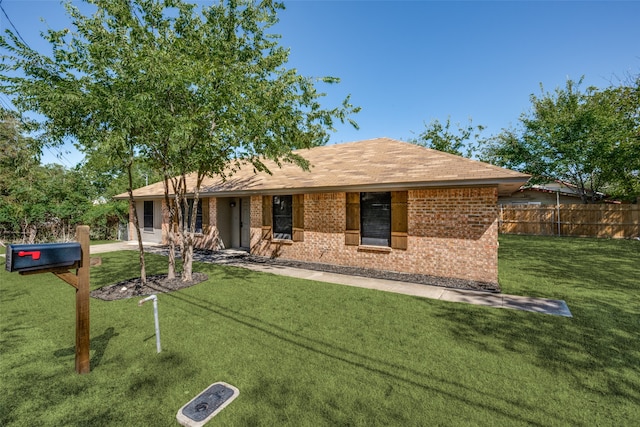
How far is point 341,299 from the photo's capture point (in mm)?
5910

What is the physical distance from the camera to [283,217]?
10852mm

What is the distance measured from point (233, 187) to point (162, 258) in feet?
13.2

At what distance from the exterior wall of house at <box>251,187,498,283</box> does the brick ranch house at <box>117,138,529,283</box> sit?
0.03 m

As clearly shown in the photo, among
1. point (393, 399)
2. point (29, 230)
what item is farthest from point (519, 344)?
point (29, 230)

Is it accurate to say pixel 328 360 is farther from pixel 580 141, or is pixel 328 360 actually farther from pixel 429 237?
pixel 580 141

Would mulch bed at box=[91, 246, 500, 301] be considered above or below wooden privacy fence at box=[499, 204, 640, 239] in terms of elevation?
below

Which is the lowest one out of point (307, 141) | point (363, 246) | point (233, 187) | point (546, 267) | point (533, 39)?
point (546, 267)

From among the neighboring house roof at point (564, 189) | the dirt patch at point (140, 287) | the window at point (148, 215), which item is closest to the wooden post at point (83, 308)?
the dirt patch at point (140, 287)

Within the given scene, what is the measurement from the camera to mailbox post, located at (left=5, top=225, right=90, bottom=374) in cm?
259

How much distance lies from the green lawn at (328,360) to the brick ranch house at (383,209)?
222cm

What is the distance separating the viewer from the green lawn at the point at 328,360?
2.63 metres

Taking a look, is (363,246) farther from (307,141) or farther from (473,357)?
(473,357)

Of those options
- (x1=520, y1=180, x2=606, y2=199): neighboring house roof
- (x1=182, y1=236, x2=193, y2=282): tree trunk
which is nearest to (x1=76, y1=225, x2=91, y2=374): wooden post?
(x1=182, y1=236, x2=193, y2=282): tree trunk

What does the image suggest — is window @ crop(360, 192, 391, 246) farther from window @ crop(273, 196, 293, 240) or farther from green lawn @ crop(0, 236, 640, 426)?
window @ crop(273, 196, 293, 240)
